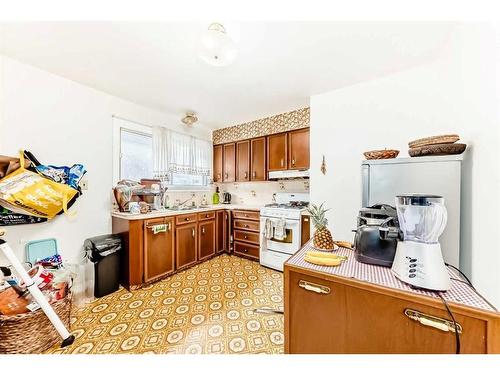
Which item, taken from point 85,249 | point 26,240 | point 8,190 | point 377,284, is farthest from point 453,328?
point 26,240

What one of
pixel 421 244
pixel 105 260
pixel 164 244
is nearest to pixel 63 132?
pixel 105 260

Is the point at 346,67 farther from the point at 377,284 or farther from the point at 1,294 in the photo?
the point at 1,294

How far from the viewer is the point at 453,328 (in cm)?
67

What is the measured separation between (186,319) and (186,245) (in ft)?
3.92

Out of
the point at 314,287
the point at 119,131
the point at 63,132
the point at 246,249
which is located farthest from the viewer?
the point at 246,249

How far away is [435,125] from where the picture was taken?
1.84 meters

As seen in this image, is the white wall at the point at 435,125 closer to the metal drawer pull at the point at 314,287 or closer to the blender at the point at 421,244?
the blender at the point at 421,244

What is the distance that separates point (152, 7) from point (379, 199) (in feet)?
5.49

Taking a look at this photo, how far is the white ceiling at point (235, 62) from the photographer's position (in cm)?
143

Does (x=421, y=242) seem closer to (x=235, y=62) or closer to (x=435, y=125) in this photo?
(x=435, y=125)

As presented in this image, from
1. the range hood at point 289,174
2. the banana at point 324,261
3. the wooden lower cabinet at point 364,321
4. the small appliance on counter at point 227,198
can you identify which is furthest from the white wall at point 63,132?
the banana at point 324,261

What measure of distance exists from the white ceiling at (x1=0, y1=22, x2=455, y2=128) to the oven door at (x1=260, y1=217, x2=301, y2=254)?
5.67 ft

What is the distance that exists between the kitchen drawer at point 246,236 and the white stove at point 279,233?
0.19 m

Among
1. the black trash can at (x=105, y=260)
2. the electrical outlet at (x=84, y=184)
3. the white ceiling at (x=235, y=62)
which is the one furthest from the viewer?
the electrical outlet at (x=84, y=184)
